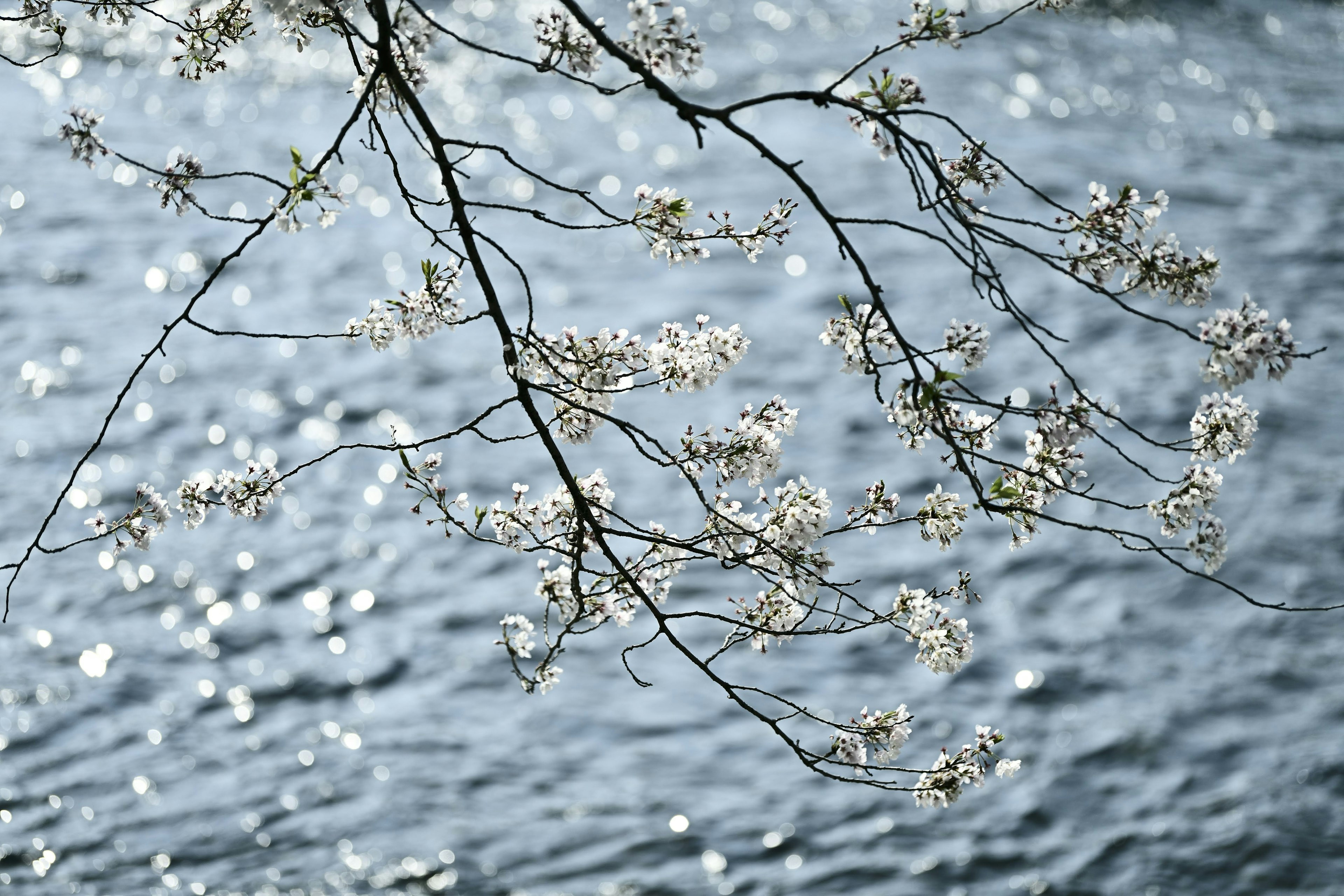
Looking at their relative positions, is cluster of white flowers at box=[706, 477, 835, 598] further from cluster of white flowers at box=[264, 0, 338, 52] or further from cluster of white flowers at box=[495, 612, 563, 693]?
cluster of white flowers at box=[264, 0, 338, 52]

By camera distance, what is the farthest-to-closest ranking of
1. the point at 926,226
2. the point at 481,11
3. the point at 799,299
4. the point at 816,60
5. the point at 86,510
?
the point at 481,11 → the point at 816,60 → the point at 926,226 → the point at 799,299 → the point at 86,510

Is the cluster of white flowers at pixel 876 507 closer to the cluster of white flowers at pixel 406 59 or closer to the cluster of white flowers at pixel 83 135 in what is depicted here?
the cluster of white flowers at pixel 406 59

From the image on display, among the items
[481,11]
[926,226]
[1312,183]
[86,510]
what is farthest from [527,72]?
[86,510]

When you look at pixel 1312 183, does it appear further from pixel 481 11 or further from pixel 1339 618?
pixel 481 11

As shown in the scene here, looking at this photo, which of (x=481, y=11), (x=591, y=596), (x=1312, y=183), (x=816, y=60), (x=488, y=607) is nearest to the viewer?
(x=591, y=596)

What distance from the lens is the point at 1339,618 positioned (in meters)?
11.0

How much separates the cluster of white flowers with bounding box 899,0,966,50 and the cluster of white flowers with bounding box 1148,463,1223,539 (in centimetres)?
141

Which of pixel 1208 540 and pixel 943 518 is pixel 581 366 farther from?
pixel 1208 540

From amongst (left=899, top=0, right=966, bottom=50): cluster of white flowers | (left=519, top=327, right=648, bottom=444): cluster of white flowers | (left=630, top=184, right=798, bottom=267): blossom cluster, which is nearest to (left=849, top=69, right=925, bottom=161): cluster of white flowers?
(left=899, top=0, right=966, bottom=50): cluster of white flowers

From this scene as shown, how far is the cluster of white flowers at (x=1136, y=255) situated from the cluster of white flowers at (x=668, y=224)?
1.04 metres

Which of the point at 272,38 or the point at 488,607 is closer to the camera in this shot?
the point at 488,607

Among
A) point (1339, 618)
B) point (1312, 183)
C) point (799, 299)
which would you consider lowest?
point (1339, 618)

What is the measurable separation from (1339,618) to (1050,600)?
230cm

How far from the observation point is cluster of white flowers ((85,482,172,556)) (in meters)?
4.41
